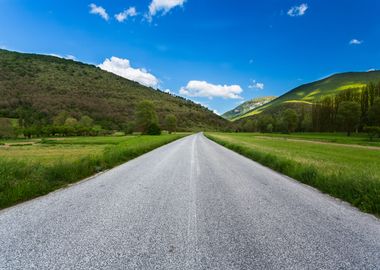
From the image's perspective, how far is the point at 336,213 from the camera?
519 centimetres

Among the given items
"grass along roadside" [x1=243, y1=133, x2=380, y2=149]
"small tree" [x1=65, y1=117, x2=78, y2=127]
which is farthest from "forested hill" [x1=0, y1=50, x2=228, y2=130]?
"grass along roadside" [x1=243, y1=133, x2=380, y2=149]

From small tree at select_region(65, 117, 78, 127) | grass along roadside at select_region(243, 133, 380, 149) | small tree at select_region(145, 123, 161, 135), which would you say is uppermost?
small tree at select_region(65, 117, 78, 127)

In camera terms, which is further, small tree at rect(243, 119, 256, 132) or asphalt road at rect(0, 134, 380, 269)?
small tree at rect(243, 119, 256, 132)

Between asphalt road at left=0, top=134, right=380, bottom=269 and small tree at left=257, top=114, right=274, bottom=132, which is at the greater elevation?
small tree at left=257, top=114, right=274, bottom=132

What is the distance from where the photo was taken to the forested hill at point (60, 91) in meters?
89.4

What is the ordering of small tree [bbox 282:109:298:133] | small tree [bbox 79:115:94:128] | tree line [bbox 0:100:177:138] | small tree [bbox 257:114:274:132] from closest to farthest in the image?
tree line [bbox 0:100:177:138], small tree [bbox 79:115:94:128], small tree [bbox 282:109:298:133], small tree [bbox 257:114:274:132]

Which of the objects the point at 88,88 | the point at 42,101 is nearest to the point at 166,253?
the point at 42,101

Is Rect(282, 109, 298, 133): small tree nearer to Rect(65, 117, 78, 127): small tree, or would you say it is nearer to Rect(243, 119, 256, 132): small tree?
Rect(243, 119, 256, 132): small tree

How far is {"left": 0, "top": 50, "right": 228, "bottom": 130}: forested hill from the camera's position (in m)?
89.4

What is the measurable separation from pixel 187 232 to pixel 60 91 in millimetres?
110555

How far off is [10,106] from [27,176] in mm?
108644

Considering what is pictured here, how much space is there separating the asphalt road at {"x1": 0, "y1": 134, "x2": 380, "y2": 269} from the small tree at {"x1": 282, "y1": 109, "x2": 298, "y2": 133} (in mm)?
100255

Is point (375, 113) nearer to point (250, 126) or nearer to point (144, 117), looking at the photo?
point (144, 117)

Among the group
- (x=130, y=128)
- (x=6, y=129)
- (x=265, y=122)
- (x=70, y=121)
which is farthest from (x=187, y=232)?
(x=265, y=122)
